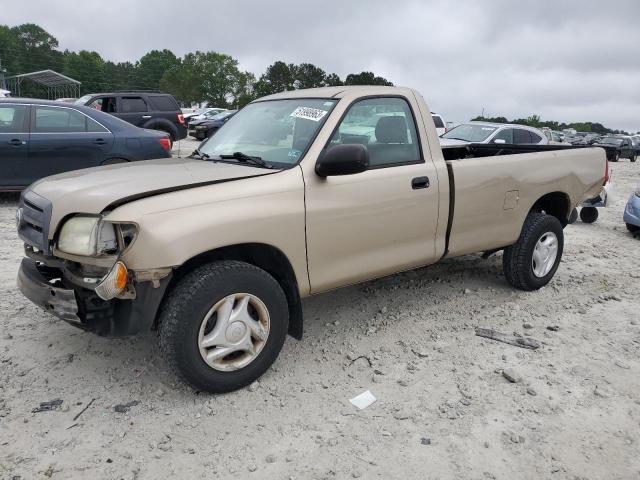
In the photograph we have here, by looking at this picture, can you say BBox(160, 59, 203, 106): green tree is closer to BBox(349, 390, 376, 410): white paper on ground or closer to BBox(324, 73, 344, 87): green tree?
BBox(324, 73, 344, 87): green tree

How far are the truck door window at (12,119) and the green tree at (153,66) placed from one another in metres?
94.7

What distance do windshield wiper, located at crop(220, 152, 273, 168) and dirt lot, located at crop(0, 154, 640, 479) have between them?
131 cm

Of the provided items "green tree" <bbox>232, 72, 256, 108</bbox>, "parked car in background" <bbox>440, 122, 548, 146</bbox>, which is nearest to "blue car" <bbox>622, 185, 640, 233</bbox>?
"parked car in background" <bbox>440, 122, 548, 146</bbox>

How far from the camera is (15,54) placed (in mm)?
90812

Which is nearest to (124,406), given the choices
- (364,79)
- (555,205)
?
(555,205)

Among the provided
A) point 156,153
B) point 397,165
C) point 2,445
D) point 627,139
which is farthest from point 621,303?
point 627,139

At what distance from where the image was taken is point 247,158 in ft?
11.8

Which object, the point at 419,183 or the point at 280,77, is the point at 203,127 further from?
the point at 280,77

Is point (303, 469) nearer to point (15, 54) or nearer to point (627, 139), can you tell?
point (627, 139)

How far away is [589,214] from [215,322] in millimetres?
7814

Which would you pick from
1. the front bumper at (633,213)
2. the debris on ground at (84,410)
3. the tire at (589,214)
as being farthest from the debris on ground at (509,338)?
the tire at (589,214)

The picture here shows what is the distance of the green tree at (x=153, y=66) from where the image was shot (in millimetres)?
98125

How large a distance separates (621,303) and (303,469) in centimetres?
369

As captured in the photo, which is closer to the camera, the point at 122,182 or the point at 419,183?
the point at 122,182
